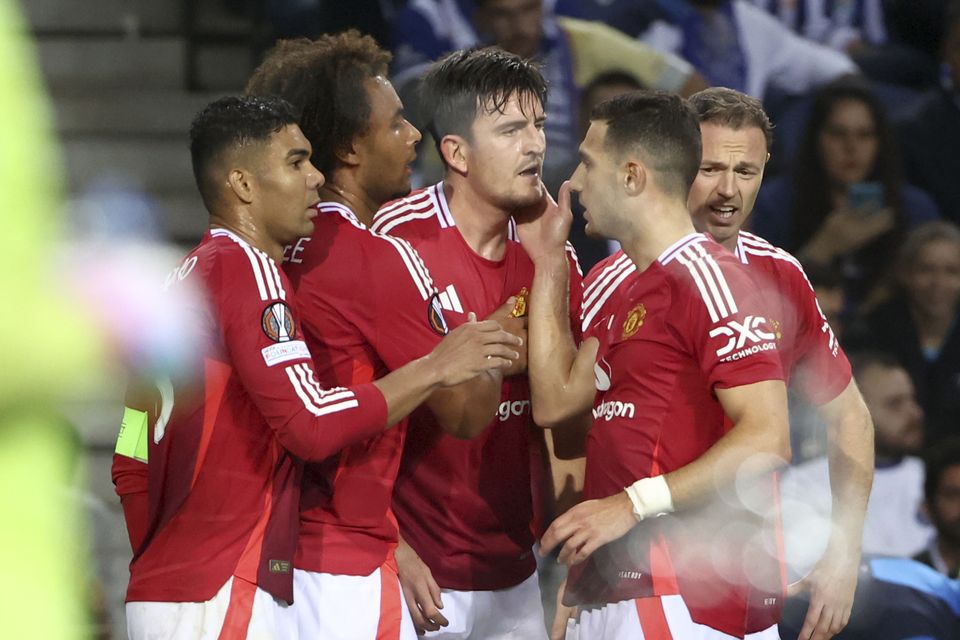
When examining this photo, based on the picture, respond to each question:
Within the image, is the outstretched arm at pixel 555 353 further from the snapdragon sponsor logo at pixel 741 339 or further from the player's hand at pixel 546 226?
the snapdragon sponsor logo at pixel 741 339

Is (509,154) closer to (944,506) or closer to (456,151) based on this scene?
(456,151)

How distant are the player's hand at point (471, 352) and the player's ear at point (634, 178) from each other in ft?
1.25

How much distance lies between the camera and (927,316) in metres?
5.09

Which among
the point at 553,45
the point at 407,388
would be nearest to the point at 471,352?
the point at 407,388

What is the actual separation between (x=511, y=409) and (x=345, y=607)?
0.63 meters

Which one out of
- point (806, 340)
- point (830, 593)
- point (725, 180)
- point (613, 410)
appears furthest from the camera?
point (725, 180)

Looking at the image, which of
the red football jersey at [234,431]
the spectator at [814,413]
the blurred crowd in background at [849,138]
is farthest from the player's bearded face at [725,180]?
the blurred crowd in background at [849,138]

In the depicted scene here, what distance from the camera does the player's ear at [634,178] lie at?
2.73 metres

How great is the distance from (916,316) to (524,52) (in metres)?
1.77

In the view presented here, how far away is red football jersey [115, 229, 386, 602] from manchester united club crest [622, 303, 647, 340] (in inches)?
19.7

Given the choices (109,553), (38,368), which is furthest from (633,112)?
(109,553)

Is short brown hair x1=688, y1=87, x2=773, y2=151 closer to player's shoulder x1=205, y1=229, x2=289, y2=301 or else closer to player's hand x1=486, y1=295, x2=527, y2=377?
player's hand x1=486, y1=295, x2=527, y2=377

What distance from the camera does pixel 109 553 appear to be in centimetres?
518

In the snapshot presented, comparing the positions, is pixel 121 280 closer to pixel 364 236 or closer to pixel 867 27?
pixel 364 236
